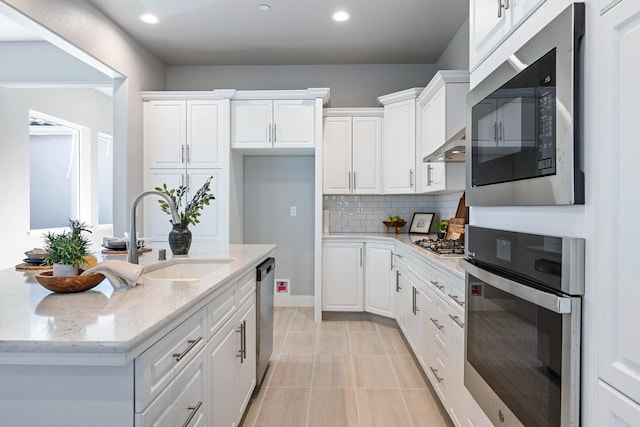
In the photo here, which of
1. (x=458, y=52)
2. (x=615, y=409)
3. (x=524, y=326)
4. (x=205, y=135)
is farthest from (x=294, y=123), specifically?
(x=615, y=409)

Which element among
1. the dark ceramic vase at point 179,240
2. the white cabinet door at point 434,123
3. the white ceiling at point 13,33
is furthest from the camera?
the white ceiling at point 13,33

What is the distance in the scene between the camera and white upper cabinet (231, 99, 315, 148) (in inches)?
166

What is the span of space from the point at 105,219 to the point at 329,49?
4514 millimetres

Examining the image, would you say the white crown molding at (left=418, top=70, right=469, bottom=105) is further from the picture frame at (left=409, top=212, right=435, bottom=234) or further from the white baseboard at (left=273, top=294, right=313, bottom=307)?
the white baseboard at (left=273, top=294, right=313, bottom=307)

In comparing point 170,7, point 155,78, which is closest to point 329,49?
point 170,7

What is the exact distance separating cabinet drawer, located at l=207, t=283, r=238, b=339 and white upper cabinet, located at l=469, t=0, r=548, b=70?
138cm

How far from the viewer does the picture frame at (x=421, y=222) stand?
4.37 metres

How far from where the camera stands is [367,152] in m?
4.39

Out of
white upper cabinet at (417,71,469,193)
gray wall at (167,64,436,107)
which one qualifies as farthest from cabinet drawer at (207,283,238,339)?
gray wall at (167,64,436,107)

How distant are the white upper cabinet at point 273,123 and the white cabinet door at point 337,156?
27cm

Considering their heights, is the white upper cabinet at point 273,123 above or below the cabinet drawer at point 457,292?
above

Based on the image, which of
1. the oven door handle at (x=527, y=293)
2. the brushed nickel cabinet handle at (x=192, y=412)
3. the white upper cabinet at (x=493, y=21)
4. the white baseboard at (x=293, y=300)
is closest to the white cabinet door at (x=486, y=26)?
the white upper cabinet at (x=493, y=21)

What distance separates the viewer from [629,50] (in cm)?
70

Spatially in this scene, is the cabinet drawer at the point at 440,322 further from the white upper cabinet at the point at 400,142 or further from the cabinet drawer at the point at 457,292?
the white upper cabinet at the point at 400,142
